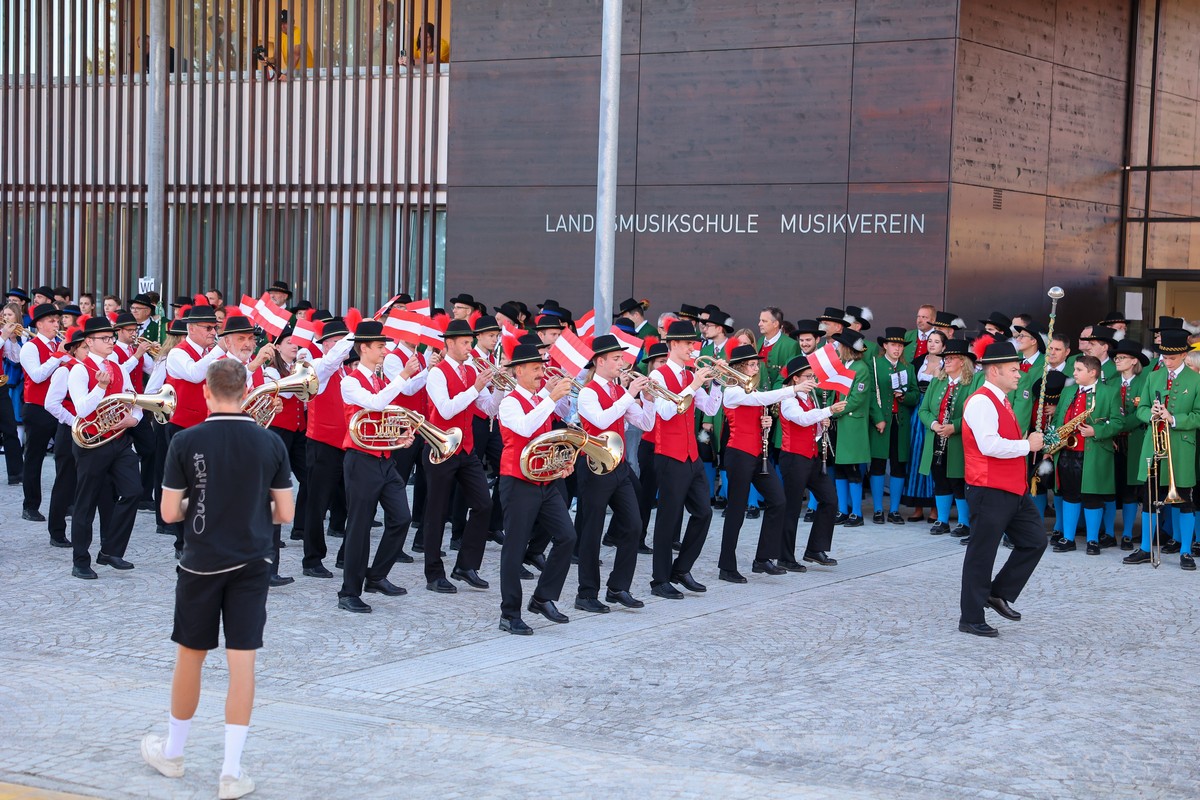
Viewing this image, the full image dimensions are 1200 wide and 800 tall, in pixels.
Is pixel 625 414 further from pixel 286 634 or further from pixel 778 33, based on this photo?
pixel 778 33

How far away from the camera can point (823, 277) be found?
17.2 metres

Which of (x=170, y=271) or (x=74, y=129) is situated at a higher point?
(x=74, y=129)

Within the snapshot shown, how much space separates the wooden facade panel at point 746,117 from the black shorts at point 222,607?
39.3 ft

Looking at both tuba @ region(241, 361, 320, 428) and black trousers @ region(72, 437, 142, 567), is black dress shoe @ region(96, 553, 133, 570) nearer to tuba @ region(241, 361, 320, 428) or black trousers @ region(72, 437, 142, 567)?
black trousers @ region(72, 437, 142, 567)

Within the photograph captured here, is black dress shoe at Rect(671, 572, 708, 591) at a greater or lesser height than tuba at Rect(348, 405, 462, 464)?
lesser

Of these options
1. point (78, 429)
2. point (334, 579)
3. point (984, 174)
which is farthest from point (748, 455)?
point (984, 174)

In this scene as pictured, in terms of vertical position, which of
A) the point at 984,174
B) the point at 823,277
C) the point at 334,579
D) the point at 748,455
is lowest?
the point at 334,579

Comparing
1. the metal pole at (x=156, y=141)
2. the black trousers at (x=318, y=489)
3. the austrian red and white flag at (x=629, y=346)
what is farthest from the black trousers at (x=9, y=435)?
the austrian red and white flag at (x=629, y=346)

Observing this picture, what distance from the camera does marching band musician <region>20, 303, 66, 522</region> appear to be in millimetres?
13289

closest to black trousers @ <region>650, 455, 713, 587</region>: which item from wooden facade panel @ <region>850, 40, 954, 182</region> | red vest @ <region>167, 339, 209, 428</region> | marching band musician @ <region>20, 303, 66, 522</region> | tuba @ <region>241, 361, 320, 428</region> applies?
tuba @ <region>241, 361, 320, 428</region>

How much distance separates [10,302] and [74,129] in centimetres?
663

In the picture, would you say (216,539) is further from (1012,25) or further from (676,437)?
(1012,25)

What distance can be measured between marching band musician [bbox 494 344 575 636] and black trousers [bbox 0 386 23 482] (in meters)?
8.15

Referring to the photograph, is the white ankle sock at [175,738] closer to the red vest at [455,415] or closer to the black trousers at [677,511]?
the red vest at [455,415]
